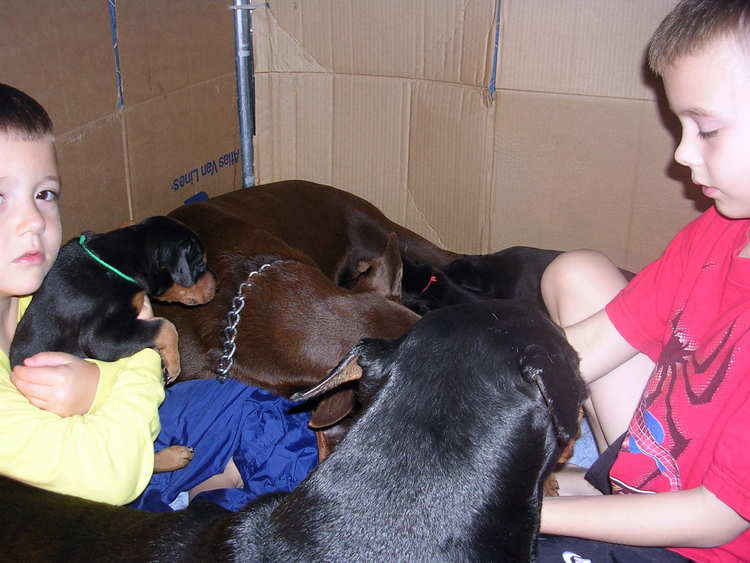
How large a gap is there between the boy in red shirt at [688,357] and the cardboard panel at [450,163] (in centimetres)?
169

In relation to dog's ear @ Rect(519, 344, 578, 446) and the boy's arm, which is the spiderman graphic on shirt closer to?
dog's ear @ Rect(519, 344, 578, 446)

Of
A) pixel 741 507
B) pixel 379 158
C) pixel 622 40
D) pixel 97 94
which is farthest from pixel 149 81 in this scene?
pixel 741 507

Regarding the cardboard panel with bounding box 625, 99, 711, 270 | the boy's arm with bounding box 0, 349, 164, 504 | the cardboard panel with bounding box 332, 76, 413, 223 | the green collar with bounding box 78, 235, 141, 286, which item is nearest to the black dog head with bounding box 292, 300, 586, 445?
the boy's arm with bounding box 0, 349, 164, 504

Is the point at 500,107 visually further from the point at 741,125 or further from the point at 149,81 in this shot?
the point at 741,125

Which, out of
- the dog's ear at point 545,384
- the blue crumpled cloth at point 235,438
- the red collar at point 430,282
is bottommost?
the blue crumpled cloth at point 235,438

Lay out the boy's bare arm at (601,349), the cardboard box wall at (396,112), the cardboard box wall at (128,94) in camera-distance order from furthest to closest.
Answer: the cardboard box wall at (396,112), the cardboard box wall at (128,94), the boy's bare arm at (601,349)

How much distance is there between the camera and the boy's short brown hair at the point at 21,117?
1.79m

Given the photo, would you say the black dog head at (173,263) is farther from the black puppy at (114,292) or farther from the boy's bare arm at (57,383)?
the boy's bare arm at (57,383)

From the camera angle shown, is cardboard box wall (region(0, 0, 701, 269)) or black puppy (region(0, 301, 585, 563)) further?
cardboard box wall (region(0, 0, 701, 269))

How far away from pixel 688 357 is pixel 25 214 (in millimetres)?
1659

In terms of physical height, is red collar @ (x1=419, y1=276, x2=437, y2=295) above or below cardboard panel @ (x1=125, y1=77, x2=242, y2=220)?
below

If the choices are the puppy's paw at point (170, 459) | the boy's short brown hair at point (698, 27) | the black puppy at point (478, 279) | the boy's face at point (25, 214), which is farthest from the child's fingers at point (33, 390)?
the black puppy at point (478, 279)

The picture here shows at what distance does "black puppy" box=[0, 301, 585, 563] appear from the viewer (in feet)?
4.18

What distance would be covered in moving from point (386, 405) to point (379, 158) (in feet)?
9.13
